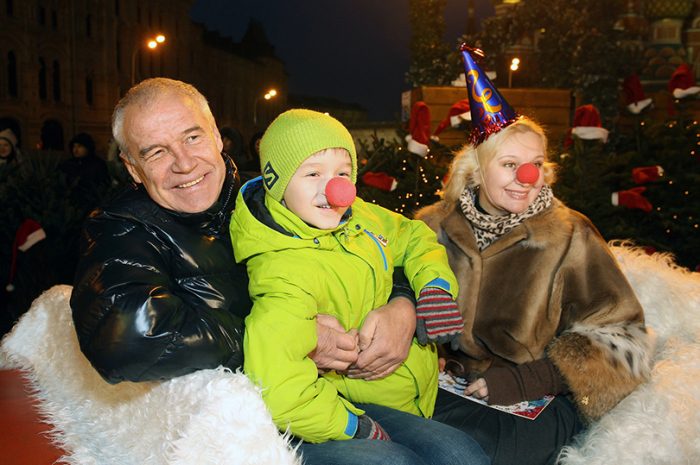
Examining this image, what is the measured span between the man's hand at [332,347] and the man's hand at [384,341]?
47 mm

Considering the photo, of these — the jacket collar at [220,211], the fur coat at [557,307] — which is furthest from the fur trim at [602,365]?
the jacket collar at [220,211]

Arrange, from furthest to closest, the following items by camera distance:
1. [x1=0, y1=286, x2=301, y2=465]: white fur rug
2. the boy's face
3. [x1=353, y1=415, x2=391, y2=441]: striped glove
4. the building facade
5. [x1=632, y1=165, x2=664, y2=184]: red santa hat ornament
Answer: the building facade
[x1=632, y1=165, x2=664, y2=184]: red santa hat ornament
the boy's face
[x1=353, y1=415, x2=391, y2=441]: striped glove
[x1=0, y1=286, x2=301, y2=465]: white fur rug

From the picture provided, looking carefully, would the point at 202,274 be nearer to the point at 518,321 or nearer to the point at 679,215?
the point at 518,321

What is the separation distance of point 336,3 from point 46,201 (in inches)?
2006

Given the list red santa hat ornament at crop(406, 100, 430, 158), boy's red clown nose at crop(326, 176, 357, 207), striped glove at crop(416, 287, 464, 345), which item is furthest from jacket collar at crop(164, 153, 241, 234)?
red santa hat ornament at crop(406, 100, 430, 158)

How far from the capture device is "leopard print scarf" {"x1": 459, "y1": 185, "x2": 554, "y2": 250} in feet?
6.78

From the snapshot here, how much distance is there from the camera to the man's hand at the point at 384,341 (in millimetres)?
1618

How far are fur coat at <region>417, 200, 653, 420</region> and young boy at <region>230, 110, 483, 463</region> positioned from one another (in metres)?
0.27

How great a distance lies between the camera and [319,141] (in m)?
1.60

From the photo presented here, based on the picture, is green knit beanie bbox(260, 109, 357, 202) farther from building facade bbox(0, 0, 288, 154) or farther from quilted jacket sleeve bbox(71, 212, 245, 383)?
building facade bbox(0, 0, 288, 154)

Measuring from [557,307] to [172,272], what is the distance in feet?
4.18

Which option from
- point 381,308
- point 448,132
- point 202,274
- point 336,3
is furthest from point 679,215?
point 336,3

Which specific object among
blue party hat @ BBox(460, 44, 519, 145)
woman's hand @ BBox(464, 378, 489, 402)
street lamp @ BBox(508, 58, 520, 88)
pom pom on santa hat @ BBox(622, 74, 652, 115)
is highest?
street lamp @ BBox(508, 58, 520, 88)

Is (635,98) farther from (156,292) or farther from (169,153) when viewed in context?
(156,292)
